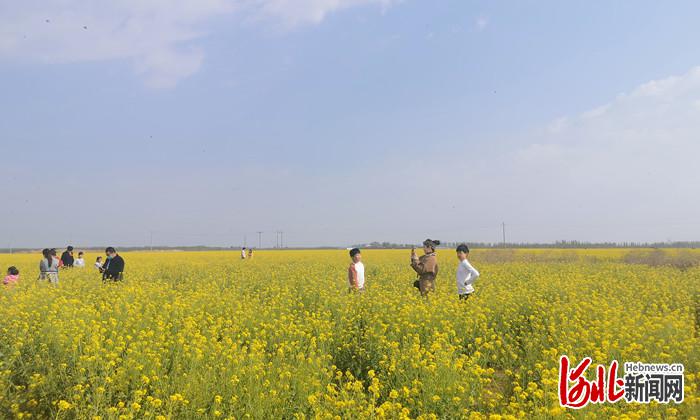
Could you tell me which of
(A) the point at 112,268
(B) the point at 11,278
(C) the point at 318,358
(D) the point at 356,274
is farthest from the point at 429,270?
(B) the point at 11,278

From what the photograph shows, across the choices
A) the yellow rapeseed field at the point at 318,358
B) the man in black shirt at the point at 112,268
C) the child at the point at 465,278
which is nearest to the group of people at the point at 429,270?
the child at the point at 465,278

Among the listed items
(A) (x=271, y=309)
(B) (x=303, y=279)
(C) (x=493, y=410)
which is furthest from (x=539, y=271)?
(C) (x=493, y=410)

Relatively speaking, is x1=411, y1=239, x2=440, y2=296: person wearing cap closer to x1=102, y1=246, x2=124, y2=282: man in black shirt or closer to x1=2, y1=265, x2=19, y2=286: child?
x1=102, y1=246, x2=124, y2=282: man in black shirt

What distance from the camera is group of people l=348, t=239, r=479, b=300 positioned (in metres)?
8.41

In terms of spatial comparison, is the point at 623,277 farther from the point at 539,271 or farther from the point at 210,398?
the point at 210,398

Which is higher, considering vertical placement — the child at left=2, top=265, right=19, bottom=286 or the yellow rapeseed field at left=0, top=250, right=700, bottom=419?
the child at left=2, top=265, right=19, bottom=286

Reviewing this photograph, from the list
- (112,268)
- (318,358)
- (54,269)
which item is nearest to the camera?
(318,358)

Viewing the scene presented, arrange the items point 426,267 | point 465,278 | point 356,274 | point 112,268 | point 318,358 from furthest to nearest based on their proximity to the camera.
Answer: point 112,268 → point 356,274 → point 426,267 → point 465,278 → point 318,358

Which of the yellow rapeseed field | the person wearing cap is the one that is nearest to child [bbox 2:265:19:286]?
the yellow rapeseed field

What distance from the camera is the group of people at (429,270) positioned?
27.6 feet

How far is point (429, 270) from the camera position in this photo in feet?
29.3

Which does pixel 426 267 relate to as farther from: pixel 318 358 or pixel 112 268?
pixel 112 268

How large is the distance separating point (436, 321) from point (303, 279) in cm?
750

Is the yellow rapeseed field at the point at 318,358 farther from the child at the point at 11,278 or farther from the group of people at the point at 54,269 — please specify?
the child at the point at 11,278
